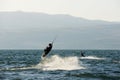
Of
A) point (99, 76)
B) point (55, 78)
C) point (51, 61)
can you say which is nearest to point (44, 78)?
point (55, 78)

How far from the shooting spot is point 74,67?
168 ft

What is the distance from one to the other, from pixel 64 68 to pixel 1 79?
12.8 meters

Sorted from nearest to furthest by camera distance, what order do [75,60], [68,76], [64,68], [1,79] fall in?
[1,79] < [68,76] < [64,68] < [75,60]

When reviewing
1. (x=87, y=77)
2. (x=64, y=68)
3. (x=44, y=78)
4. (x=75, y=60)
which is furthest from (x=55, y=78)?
(x=75, y=60)

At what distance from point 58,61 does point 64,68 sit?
6.95ft

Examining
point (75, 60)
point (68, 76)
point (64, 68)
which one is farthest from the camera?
point (75, 60)

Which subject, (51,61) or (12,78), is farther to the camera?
(51,61)

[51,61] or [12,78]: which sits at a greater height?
[12,78]

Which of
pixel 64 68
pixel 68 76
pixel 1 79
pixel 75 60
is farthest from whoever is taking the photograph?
pixel 75 60

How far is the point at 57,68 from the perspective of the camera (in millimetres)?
49688

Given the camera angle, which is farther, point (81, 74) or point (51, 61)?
point (51, 61)

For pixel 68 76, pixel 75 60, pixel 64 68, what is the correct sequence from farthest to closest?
pixel 75 60 → pixel 64 68 → pixel 68 76

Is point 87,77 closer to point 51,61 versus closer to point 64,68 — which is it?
point 64,68

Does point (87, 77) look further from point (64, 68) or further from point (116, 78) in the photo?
point (64, 68)
